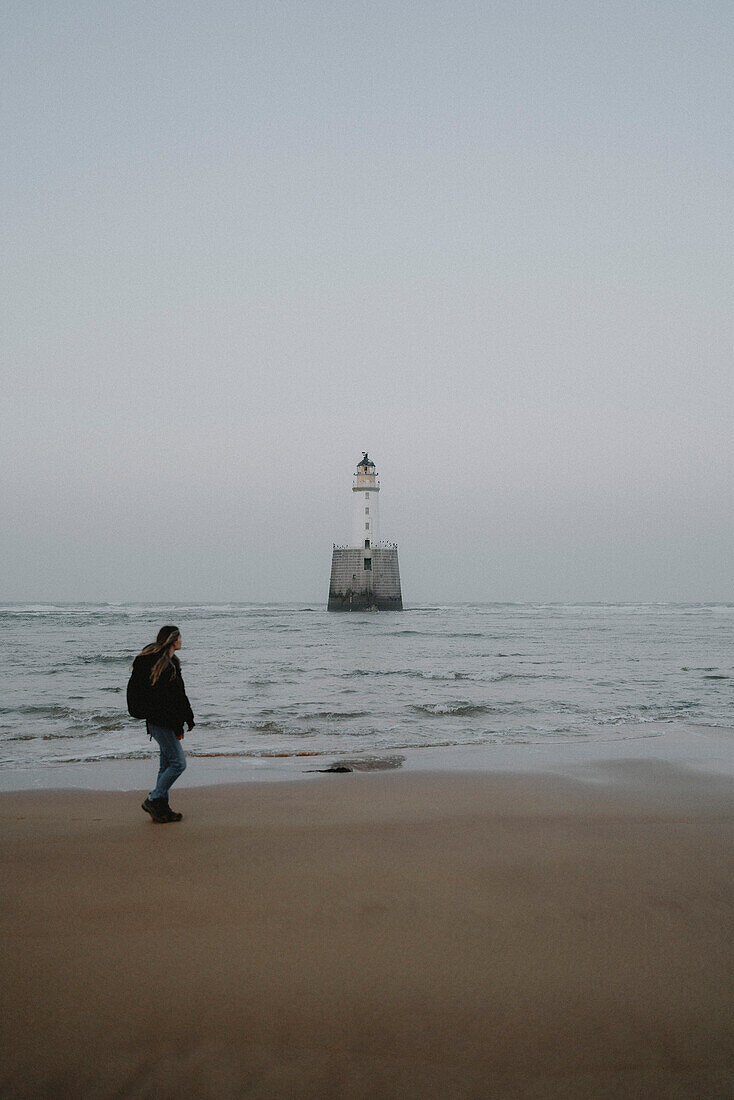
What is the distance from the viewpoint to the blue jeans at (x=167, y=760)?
545 centimetres

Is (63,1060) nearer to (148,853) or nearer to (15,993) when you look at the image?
(15,993)

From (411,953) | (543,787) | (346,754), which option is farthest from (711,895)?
(346,754)

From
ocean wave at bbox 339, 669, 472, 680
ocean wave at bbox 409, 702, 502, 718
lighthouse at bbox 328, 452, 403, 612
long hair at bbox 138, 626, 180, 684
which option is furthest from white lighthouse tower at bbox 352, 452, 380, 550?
long hair at bbox 138, 626, 180, 684

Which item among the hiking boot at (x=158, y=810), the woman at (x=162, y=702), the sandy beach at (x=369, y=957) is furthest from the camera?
the woman at (x=162, y=702)

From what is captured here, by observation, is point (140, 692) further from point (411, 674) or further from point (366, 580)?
point (366, 580)

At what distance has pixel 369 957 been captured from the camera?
314 cm

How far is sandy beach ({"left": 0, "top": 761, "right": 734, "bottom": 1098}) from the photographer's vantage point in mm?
2449

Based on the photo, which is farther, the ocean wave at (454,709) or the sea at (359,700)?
the ocean wave at (454,709)

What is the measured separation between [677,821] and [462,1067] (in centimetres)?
354

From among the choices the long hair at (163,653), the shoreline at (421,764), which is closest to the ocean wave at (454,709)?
the shoreline at (421,764)

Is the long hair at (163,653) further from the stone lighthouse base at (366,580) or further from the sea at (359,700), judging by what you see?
the stone lighthouse base at (366,580)

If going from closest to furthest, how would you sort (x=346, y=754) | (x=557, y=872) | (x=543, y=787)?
(x=557, y=872) → (x=543, y=787) → (x=346, y=754)

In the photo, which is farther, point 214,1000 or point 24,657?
point 24,657

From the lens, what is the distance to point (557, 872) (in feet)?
13.7
